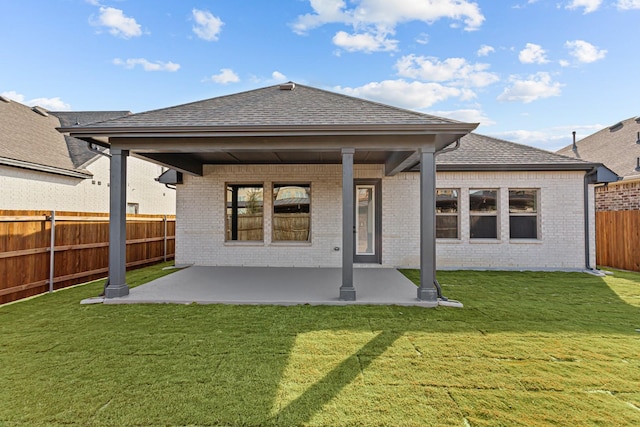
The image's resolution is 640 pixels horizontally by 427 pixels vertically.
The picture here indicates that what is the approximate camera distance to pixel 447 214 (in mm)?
9203

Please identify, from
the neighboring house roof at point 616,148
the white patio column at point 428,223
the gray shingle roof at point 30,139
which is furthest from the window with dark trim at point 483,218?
the gray shingle roof at point 30,139

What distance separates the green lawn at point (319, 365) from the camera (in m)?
2.42

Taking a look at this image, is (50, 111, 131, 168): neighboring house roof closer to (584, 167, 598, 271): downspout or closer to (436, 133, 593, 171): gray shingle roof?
(436, 133, 593, 171): gray shingle roof

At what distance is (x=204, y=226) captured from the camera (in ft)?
30.4

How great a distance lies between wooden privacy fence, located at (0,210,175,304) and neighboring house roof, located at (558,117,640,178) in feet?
49.5

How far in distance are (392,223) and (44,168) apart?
11125mm

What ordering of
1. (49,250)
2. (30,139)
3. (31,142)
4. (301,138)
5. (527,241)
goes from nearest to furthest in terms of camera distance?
1. (301,138)
2. (49,250)
3. (527,241)
4. (31,142)
5. (30,139)

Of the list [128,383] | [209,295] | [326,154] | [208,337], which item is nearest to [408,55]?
[326,154]

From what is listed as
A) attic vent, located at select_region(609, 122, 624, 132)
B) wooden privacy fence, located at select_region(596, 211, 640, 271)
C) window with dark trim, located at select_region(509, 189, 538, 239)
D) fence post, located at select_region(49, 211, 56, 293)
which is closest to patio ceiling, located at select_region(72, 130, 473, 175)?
fence post, located at select_region(49, 211, 56, 293)

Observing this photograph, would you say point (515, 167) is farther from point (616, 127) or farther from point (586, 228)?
point (616, 127)

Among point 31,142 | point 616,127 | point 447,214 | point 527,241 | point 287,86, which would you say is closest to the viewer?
point 287,86

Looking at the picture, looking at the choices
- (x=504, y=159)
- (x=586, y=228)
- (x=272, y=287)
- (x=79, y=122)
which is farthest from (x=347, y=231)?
(x=79, y=122)

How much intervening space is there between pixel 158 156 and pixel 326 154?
12.4ft

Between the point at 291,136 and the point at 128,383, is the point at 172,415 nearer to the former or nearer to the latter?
the point at 128,383
